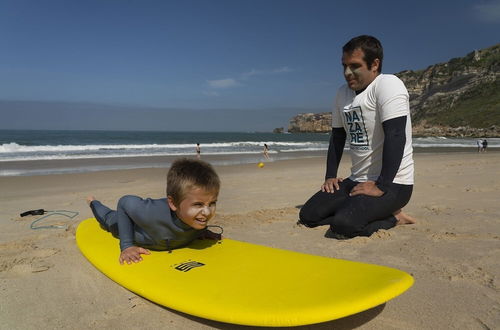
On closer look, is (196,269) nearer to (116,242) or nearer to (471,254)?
(116,242)

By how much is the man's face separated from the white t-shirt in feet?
0.21

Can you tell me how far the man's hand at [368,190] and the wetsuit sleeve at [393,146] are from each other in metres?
0.09

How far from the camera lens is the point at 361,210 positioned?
3.19 metres

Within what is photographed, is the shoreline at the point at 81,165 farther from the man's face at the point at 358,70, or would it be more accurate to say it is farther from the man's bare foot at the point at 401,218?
the man's bare foot at the point at 401,218

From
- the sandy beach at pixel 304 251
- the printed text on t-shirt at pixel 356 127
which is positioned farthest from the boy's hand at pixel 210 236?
the printed text on t-shirt at pixel 356 127

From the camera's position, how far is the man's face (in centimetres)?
325

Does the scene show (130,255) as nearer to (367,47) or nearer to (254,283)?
(254,283)

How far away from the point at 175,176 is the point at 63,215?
10.2 ft

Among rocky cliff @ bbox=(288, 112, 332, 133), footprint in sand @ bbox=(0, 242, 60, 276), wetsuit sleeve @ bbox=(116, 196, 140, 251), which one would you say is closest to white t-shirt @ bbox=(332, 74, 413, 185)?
wetsuit sleeve @ bbox=(116, 196, 140, 251)

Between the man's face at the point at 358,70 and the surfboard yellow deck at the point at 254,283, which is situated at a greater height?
the man's face at the point at 358,70

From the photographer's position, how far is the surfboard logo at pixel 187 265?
236cm

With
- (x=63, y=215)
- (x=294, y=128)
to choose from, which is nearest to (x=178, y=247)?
(x=63, y=215)

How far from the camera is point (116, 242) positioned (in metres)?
3.10

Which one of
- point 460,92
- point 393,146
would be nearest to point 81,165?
point 393,146
